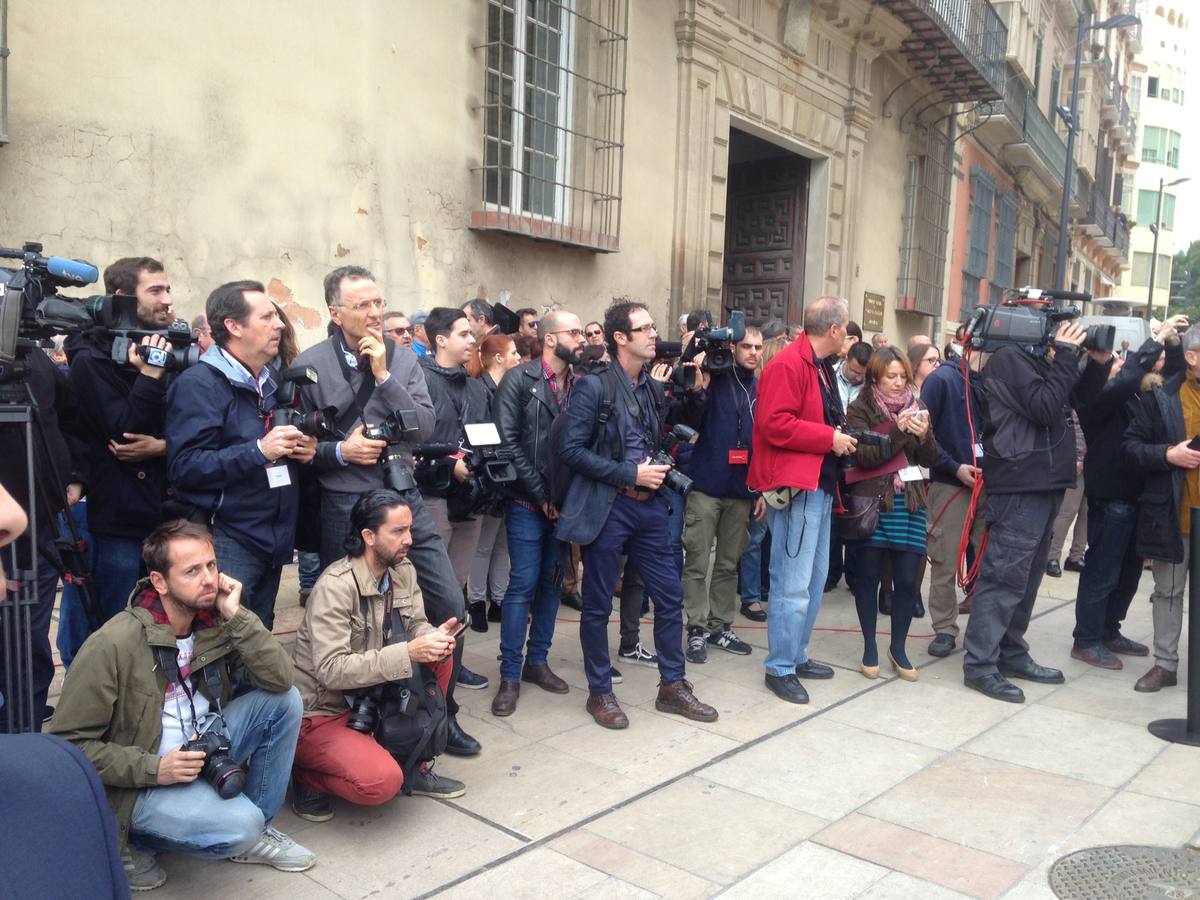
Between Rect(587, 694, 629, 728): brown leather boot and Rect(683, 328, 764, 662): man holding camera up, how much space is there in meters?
1.14

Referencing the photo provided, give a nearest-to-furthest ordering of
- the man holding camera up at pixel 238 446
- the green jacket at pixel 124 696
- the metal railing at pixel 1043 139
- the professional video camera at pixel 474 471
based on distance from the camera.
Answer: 1. the green jacket at pixel 124 696
2. the man holding camera up at pixel 238 446
3. the professional video camera at pixel 474 471
4. the metal railing at pixel 1043 139

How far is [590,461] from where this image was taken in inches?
174

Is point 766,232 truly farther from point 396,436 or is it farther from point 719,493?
point 396,436

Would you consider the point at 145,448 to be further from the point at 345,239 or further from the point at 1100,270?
the point at 1100,270

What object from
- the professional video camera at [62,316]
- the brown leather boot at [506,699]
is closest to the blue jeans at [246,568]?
the professional video camera at [62,316]

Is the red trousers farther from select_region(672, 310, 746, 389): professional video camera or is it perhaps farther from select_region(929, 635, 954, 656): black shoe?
select_region(929, 635, 954, 656): black shoe

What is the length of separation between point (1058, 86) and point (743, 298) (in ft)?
54.2

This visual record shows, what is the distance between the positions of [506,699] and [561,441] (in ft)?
4.05

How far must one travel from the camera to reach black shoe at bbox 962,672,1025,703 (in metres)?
5.07

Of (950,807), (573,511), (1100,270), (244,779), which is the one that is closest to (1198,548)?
(950,807)

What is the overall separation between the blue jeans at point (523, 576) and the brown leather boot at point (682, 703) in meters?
0.70

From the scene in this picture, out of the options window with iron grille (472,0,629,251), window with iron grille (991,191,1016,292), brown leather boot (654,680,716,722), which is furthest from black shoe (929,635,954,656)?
window with iron grille (991,191,1016,292)

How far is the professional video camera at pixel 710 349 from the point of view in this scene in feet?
17.6

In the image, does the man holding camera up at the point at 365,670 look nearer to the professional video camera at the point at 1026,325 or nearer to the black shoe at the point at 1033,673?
the professional video camera at the point at 1026,325
